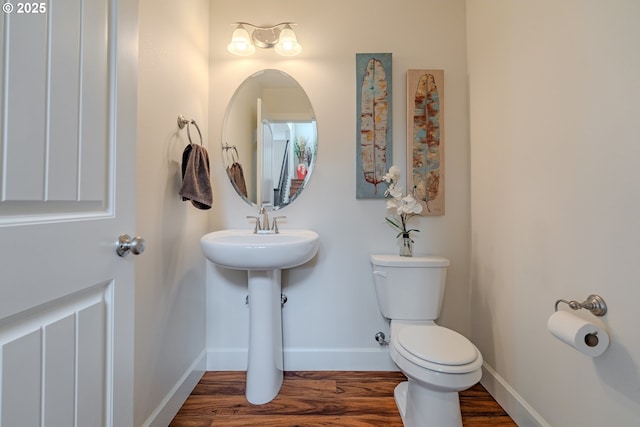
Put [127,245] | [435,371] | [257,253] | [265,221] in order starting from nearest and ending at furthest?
[127,245] → [435,371] → [257,253] → [265,221]

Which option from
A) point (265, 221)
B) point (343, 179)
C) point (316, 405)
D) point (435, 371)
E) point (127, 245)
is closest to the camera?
point (127, 245)

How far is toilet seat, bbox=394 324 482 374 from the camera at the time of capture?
100 cm

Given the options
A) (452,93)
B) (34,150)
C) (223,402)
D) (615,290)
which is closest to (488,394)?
(615,290)

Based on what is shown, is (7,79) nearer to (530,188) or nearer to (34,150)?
(34,150)

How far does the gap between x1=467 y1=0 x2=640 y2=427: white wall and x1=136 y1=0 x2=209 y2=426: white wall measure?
63.2 inches

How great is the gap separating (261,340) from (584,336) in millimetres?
1280

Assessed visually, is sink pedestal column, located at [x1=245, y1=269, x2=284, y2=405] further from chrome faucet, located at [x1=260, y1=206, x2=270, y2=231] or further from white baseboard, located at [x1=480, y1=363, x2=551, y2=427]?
white baseboard, located at [x1=480, y1=363, x2=551, y2=427]

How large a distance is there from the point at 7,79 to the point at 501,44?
1821mm

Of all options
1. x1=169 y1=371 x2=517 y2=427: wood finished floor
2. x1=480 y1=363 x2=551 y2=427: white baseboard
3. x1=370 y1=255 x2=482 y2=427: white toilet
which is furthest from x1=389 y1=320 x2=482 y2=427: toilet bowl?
x1=480 y1=363 x2=551 y2=427: white baseboard

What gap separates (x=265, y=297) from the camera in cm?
139

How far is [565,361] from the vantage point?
100 cm

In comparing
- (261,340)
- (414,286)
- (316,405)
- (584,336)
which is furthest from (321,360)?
(584,336)

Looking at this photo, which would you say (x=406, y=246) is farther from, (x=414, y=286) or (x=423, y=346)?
(x=423, y=346)

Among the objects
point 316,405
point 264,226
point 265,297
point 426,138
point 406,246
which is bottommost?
point 316,405
